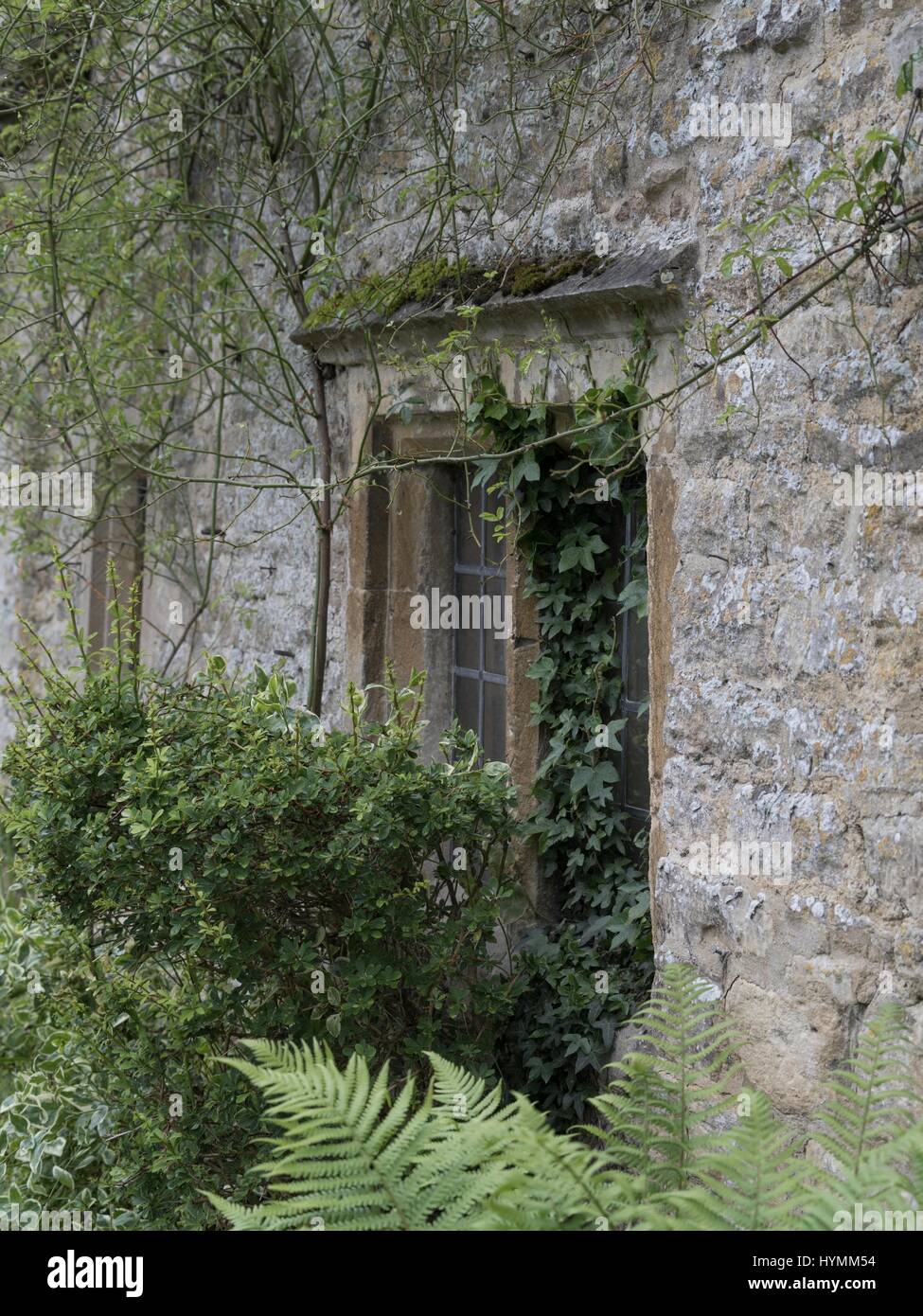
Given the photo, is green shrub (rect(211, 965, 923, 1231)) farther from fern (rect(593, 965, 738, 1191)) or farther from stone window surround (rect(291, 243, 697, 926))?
stone window surround (rect(291, 243, 697, 926))

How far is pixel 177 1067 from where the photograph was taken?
3.62 metres

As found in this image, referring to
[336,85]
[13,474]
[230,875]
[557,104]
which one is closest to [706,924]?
[230,875]

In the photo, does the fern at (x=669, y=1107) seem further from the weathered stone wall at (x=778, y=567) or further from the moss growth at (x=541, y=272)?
the moss growth at (x=541, y=272)

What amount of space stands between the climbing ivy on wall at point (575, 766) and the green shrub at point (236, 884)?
0.22 m

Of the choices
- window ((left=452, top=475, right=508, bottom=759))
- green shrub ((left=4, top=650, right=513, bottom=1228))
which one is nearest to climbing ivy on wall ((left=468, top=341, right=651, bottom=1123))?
green shrub ((left=4, top=650, right=513, bottom=1228))

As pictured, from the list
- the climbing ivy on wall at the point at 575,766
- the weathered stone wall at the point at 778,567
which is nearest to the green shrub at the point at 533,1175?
the weathered stone wall at the point at 778,567

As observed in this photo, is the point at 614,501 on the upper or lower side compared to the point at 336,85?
lower

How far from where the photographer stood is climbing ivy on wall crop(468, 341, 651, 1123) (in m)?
3.70

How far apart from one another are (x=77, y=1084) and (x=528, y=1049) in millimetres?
1421

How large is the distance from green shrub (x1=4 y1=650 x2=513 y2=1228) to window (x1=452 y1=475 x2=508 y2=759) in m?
0.68

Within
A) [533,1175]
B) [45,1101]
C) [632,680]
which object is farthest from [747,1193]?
[45,1101]

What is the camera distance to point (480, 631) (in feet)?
15.0

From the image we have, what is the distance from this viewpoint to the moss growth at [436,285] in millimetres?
3625
